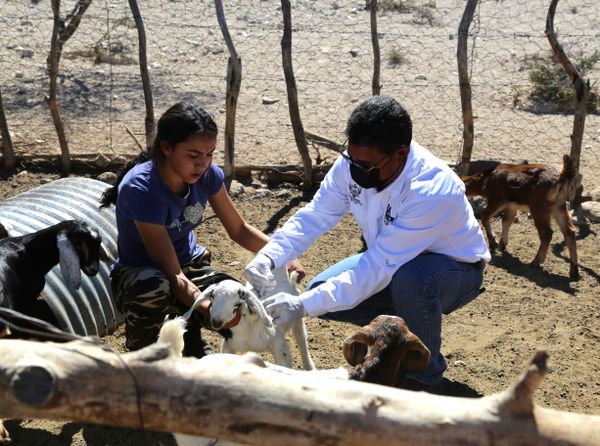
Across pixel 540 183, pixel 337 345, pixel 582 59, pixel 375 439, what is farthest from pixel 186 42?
pixel 375 439

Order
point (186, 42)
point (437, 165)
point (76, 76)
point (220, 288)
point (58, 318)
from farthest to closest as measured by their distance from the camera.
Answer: point (186, 42) < point (76, 76) < point (58, 318) < point (437, 165) < point (220, 288)

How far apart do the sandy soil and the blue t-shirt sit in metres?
0.98

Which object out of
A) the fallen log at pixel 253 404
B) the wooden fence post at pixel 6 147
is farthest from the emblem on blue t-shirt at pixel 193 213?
the wooden fence post at pixel 6 147

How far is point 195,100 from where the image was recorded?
488 inches

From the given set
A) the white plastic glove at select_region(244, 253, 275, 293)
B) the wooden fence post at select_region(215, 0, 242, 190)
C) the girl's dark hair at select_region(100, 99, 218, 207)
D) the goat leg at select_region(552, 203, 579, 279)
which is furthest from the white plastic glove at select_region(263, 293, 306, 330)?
the wooden fence post at select_region(215, 0, 242, 190)

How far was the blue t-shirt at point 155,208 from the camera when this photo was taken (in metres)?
4.55

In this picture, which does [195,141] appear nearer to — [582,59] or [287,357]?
[287,357]

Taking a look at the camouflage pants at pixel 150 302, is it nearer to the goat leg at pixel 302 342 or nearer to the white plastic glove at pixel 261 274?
the white plastic glove at pixel 261 274

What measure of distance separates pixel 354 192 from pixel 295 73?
9119mm

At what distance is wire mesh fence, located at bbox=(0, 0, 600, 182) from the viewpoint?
414 inches

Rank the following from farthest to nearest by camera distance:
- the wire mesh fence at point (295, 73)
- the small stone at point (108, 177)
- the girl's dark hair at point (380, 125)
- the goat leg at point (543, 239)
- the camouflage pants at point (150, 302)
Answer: the wire mesh fence at point (295, 73)
the small stone at point (108, 177)
the goat leg at point (543, 239)
the camouflage pants at point (150, 302)
the girl's dark hair at point (380, 125)

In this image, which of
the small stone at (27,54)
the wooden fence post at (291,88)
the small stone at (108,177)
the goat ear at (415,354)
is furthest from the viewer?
the small stone at (27,54)

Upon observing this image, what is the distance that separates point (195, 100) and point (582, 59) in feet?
20.2

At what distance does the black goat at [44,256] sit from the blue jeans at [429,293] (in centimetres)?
163
